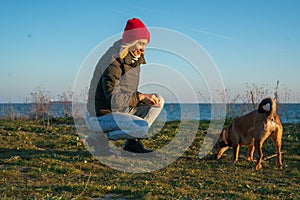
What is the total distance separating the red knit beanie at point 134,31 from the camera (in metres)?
6.36

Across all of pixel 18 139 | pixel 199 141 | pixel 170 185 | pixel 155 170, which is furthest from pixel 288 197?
pixel 18 139

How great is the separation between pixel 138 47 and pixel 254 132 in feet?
8.60

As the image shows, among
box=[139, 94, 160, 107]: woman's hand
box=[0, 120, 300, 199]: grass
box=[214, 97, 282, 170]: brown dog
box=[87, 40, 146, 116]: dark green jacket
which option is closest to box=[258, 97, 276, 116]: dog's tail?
box=[214, 97, 282, 170]: brown dog

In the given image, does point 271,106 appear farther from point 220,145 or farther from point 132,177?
point 132,177

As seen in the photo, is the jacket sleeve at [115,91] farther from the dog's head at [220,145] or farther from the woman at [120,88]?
the dog's head at [220,145]

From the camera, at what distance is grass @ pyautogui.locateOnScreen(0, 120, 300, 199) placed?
14.6ft

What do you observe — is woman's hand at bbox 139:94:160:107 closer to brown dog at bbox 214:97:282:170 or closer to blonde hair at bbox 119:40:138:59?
blonde hair at bbox 119:40:138:59

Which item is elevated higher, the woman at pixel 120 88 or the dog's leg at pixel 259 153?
the woman at pixel 120 88

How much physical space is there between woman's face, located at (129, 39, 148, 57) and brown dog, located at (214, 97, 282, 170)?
7.47 feet

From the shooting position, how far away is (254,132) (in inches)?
266

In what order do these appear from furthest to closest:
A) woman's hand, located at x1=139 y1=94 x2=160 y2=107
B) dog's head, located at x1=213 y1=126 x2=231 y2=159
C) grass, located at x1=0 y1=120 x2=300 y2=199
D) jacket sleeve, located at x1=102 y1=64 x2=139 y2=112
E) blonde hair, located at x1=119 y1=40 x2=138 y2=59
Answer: dog's head, located at x1=213 y1=126 x2=231 y2=159, woman's hand, located at x1=139 y1=94 x2=160 y2=107, blonde hair, located at x1=119 y1=40 x2=138 y2=59, jacket sleeve, located at x1=102 y1=64 x2=139 y2=112, grass, located at x1=0 y1=120 x2=300 y2=199

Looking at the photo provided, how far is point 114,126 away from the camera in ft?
21.2

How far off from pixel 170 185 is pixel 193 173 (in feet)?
3.02

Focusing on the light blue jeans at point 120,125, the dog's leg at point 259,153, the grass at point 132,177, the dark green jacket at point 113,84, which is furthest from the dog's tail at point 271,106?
the dark green jacket at point 113,84
